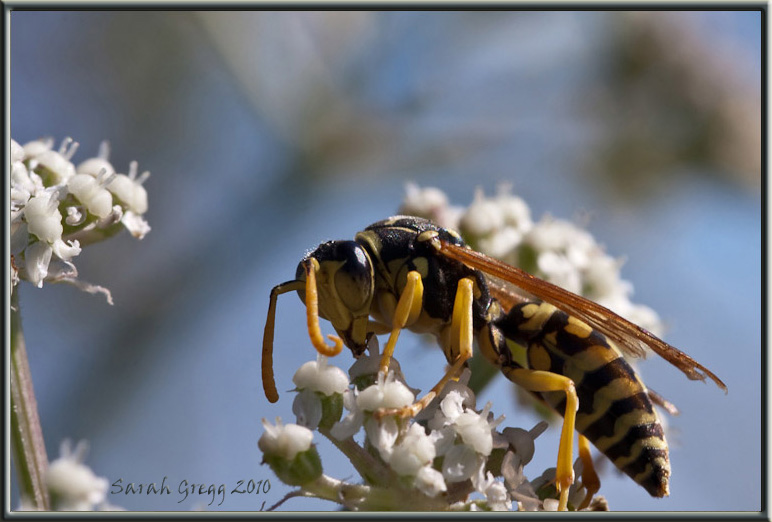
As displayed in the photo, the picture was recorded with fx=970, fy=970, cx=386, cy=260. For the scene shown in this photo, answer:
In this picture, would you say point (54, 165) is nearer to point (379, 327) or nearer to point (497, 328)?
point (379, 327)

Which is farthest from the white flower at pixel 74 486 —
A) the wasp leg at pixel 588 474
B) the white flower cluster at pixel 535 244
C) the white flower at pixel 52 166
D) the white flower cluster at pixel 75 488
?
the white flower cluster at pixel 535 244

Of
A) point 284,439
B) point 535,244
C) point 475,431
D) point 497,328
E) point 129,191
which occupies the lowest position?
point 284,439

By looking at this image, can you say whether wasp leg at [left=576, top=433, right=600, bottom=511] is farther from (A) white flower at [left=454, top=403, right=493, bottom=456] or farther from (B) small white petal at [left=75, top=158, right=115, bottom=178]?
(B) small white petal at [left=75, top=158, right=115, bottom=178]

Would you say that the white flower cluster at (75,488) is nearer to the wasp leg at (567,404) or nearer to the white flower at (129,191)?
the white flower at (129,191)

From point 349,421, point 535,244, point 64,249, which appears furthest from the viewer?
point 535,244

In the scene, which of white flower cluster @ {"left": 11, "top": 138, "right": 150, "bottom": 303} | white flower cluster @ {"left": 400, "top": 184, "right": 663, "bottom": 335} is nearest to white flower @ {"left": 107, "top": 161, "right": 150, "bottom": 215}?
white flower cluster @ {"left": 11, "top": 138, "right": 150, "bottom": 303}

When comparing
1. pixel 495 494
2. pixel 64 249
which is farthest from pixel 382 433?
pixel 64 249
